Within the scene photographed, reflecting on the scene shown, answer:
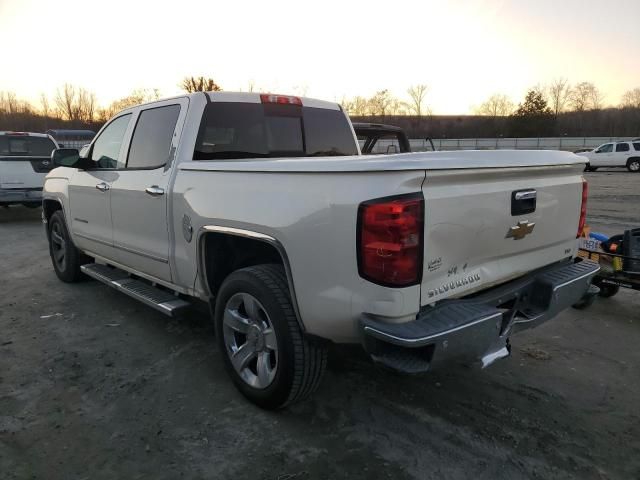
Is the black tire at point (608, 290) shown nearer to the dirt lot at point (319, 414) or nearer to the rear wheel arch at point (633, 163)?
the dirt lot at point (319, 414)

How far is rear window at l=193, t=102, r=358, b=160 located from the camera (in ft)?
12.4

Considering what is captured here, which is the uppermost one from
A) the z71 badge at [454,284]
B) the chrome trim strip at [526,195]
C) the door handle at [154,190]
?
the chrome trim strip at [526,195]

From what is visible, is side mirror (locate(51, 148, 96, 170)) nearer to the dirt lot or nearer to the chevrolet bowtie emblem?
the dirt lot

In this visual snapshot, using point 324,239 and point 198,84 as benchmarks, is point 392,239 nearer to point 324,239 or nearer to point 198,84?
point 324,239

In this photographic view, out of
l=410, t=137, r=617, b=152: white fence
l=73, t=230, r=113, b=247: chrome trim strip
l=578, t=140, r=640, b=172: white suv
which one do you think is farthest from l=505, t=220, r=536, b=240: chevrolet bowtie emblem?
l=410, t=137, r=617, b=152: white fence

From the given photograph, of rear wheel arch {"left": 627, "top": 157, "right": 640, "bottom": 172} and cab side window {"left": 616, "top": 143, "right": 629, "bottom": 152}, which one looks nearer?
rear wheel arch {"left": 627, "top": 157, "right": 640, "bottom": 172}

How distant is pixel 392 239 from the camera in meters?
2.23

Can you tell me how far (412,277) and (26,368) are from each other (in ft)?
10.2

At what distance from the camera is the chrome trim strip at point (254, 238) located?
2.66 metres

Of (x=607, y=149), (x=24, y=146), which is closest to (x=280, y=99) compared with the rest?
(x=24, y=146)

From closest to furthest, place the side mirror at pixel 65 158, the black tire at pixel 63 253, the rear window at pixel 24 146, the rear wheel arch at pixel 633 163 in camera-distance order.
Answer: the side mirror at pixel 65 158, the black tire at pixel 63 253, the rear window at pixel 24 146, the rear wheel arch at pixel 633 163

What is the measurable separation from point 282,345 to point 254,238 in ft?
2.05

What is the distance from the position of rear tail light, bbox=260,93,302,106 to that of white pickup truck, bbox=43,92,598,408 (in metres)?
0.01

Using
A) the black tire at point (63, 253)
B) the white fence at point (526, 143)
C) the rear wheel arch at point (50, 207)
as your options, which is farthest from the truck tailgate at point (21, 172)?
the white fence at point (526, 143)
